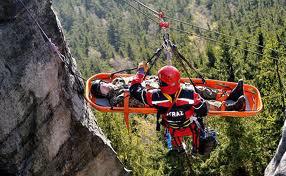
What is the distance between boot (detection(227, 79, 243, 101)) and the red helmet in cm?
260

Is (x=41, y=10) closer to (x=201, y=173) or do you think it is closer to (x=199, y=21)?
(x=201, y=173)

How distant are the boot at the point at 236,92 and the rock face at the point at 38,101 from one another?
12.5ft

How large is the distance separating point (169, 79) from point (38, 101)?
289 cm

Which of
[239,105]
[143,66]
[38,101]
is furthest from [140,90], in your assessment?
[239,105]

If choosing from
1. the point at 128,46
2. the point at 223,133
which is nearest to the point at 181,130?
the point at 223,133

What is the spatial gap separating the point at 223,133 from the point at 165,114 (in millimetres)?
13630

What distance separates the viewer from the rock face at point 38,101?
8.41 m

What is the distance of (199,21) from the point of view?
14288cm

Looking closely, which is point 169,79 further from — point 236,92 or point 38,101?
point 236,92

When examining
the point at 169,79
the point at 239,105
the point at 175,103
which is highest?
the point at 169,79

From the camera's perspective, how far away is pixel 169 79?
28.4 ft

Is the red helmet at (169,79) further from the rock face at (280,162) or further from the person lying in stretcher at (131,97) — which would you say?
the rock face at (280,162)

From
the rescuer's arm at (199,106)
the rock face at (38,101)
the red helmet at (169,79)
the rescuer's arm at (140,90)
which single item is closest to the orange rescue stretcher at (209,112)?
the rescuer's arm at (140,90)

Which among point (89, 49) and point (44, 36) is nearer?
point (44, 36)
